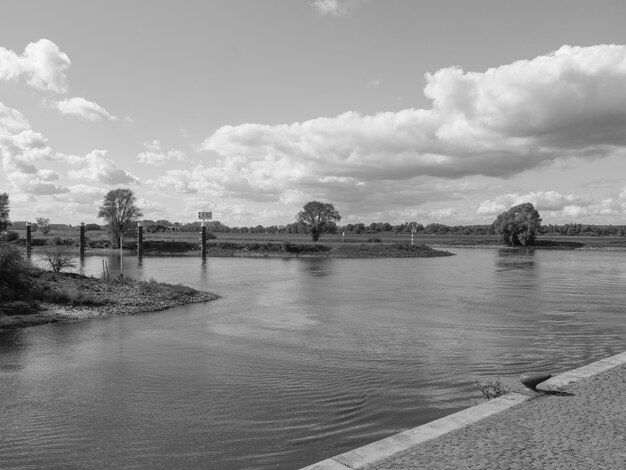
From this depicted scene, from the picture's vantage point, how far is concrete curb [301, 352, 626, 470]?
6.53 meters

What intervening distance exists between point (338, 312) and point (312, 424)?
15.0m

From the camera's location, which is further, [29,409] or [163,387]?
[163,387]

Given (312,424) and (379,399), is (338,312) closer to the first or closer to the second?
(379,399)

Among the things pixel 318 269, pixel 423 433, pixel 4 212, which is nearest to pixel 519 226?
pixel 318 269

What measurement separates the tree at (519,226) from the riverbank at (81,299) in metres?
112

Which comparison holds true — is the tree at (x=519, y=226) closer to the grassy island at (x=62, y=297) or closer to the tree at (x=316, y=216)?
the tree at (x=316, y=216)

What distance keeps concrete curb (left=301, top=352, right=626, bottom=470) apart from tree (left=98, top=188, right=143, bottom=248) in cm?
9761

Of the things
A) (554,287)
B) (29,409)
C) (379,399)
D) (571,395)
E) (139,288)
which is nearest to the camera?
(571,395)

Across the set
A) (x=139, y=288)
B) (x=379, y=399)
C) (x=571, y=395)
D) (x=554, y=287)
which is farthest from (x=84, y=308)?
(x=554, y=287)

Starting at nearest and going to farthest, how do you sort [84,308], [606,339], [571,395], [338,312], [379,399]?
[571,395], [379,399], [606,339], [84,308], [338,312]

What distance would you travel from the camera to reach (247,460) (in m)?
7.67

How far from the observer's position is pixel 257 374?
1256cm

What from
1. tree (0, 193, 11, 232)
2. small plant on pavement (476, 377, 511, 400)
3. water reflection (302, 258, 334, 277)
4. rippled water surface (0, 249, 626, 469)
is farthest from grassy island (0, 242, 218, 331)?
tree (0, 193, 11, 232)

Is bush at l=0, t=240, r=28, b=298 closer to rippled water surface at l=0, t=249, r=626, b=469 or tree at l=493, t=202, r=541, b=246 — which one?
rippled water surface at l=0, t=249, r=626, b=469
